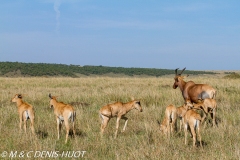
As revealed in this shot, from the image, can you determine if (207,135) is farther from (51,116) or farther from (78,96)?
(78,96)

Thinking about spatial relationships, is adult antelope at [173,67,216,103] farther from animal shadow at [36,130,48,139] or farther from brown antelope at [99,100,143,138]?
animal shadow at [36,130,48,139]

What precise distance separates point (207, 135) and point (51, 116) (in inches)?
198

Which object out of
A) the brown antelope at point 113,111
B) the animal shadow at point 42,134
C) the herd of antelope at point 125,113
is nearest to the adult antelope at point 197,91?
the herd of antelope at point 125,113

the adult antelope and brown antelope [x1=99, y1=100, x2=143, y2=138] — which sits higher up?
the adult antelope

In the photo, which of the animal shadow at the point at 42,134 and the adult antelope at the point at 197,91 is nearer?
the animal shadow at the point at 42,134

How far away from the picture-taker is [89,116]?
11.1 meters

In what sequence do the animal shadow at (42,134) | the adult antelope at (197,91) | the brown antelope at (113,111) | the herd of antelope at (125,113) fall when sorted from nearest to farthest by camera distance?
the herd of antelope at (125,113)
the animal shadow at (42,134)
the brown antelope at (113,111)
the adult antelope at (197,91)

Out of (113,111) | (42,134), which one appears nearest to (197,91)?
Answer: (113,111)

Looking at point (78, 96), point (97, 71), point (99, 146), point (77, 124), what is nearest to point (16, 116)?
point (77, 124)

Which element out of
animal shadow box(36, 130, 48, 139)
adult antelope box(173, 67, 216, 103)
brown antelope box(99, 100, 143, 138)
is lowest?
animal shadow box(36, 130, 48, 139)

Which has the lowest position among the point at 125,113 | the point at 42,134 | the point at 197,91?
the point at 42,134

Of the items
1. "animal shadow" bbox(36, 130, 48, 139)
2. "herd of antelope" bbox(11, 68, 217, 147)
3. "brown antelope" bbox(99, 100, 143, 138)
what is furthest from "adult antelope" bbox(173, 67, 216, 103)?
"animal shadow" bbox(36, 130, 48, 139)

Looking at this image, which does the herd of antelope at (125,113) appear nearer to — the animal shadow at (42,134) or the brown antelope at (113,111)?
the brown antelope at (113,111)

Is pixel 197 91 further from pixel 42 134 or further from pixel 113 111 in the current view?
pixel 42 134
